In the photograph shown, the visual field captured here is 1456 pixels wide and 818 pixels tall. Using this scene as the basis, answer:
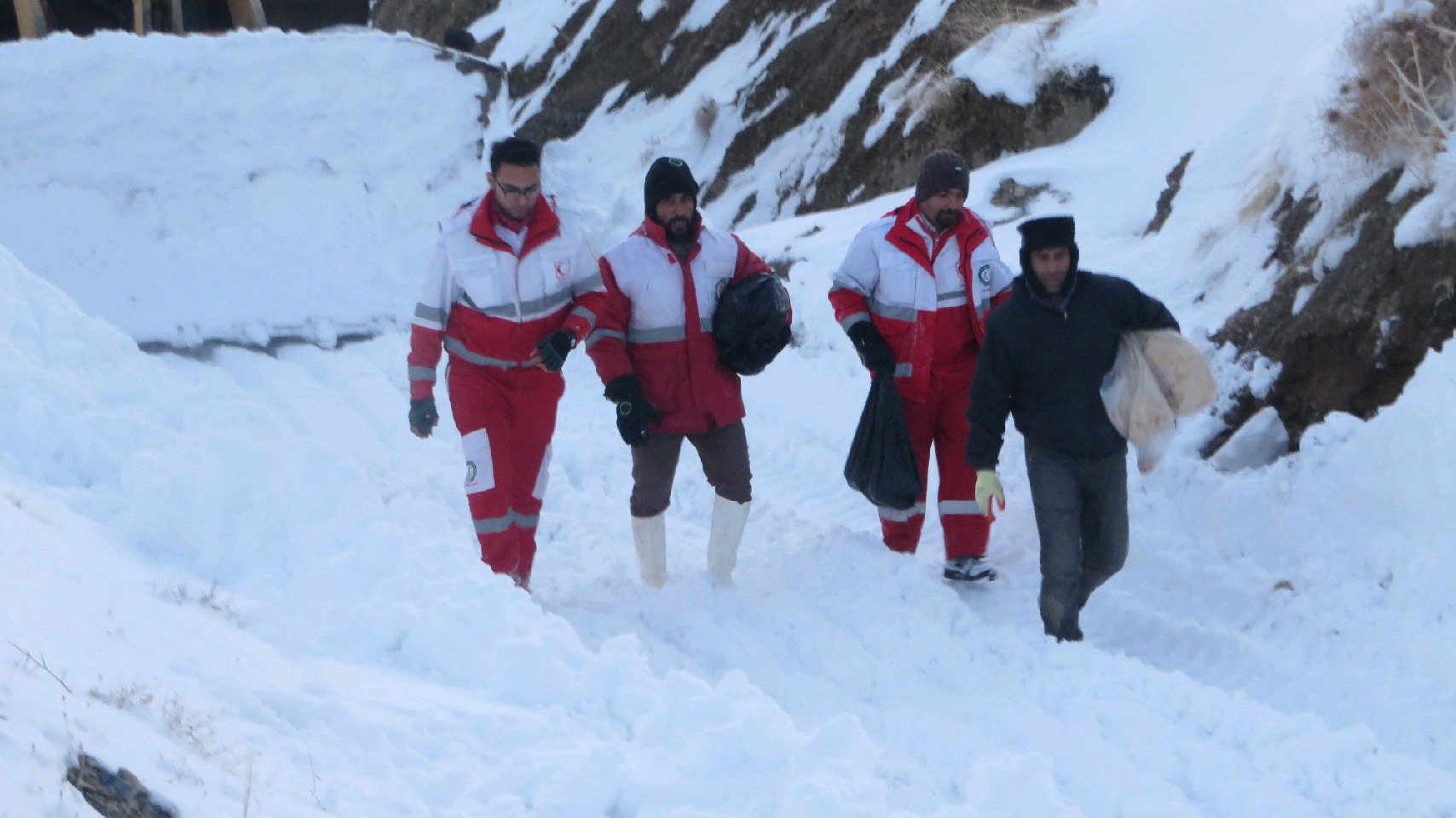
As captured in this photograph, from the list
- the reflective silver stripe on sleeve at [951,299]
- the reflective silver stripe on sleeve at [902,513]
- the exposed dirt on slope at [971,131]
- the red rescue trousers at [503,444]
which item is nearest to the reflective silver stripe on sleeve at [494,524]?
the red rescue trousers at [503,444]

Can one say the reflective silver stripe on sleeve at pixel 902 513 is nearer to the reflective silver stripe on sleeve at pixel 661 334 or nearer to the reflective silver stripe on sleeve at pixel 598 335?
the reflective silver stripe on sleeve at pixel 661 334

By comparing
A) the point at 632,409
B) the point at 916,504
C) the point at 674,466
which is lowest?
the point at 916,504

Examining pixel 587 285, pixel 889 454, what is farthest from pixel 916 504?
pixel 587 285

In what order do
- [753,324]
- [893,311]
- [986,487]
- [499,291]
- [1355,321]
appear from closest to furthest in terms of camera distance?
1. [986,487]
2. [499,291]
3. [753,324]
4. [893,311]
5. [1355,321]

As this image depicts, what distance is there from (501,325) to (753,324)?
3.32 feet

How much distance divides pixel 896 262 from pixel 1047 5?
32.3 ft

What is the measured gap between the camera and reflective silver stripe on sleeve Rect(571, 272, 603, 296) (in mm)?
5340

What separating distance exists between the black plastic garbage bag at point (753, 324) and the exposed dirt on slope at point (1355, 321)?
8.69 feet

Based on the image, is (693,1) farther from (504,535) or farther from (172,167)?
(504,535)

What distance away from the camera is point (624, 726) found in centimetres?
347

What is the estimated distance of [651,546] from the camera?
220 inches

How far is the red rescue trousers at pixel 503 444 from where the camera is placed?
208 inches

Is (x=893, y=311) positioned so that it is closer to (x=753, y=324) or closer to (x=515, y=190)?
(x=753, y=324)

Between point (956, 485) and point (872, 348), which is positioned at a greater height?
point (872, 348)
